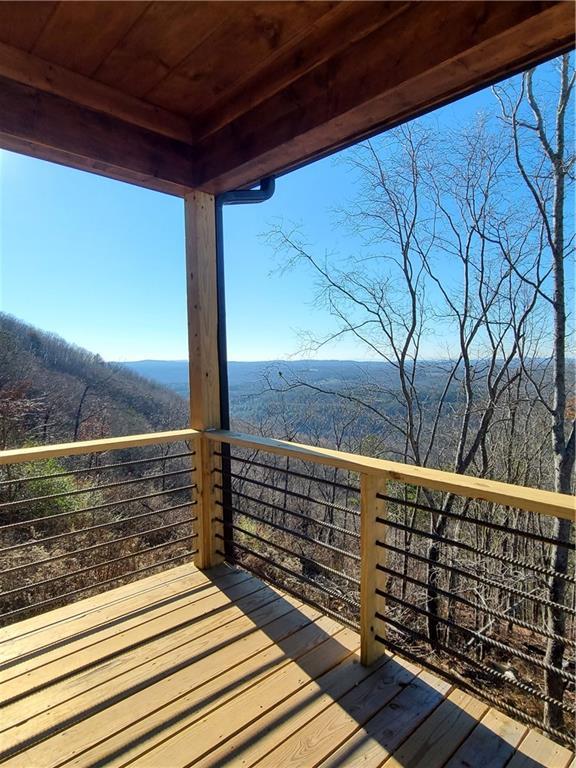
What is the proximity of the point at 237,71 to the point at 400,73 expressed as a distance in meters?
0.76

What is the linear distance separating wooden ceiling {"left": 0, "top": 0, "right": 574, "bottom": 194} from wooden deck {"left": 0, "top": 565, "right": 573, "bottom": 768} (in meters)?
2.09

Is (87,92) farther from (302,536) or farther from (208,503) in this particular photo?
(302,536)

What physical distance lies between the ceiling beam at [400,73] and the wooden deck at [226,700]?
2.08 m

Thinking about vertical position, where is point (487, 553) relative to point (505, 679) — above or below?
above

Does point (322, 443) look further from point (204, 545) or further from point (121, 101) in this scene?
point (121, 101)

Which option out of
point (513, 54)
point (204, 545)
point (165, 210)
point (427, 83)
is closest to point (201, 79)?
point (427, 83)

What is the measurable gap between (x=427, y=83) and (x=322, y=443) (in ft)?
17.8

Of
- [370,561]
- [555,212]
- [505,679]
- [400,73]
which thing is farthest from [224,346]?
[555,212]

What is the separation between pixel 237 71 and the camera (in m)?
1.67

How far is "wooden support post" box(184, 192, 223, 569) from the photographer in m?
2.26

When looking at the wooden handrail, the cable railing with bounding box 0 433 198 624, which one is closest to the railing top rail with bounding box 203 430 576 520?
the wooden handrail

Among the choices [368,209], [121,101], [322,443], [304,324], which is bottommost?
[322,443]

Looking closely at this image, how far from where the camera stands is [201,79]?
1.73 m

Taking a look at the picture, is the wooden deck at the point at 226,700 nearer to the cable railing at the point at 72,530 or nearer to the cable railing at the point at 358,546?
the cable railing at the point at 358,546
